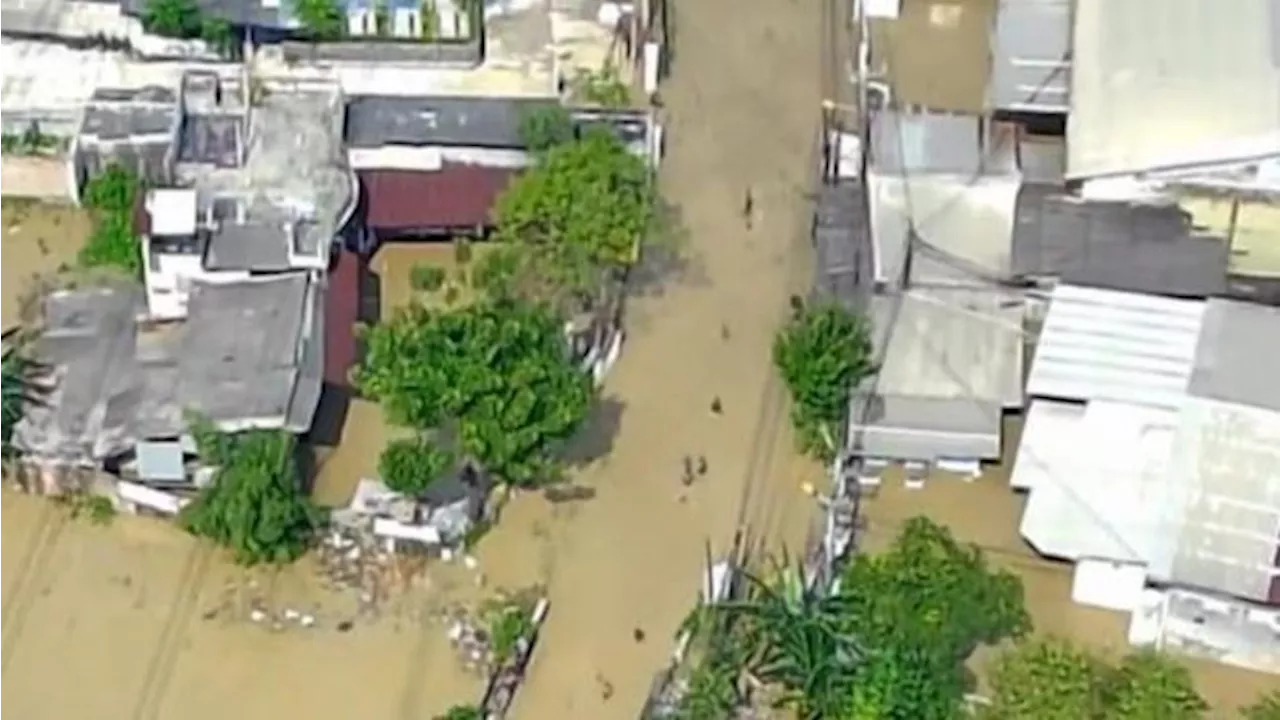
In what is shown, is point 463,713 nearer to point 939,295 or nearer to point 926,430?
point 926,430

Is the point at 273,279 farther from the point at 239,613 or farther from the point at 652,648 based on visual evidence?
the point at 652,648

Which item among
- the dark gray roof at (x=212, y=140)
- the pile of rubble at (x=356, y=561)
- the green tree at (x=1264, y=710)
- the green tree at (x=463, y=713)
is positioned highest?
the dark gray roof at (x=212, y=140)

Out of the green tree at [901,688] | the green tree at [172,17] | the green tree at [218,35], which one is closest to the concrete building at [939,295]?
the green tree at [901,688]

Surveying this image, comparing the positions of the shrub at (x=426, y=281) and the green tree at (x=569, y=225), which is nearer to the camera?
the green tree at (x=569, y=225)

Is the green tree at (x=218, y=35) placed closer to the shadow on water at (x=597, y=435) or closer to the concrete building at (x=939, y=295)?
the shadow on water at (x=597, y=435)

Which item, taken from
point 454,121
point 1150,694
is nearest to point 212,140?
point 454,121
